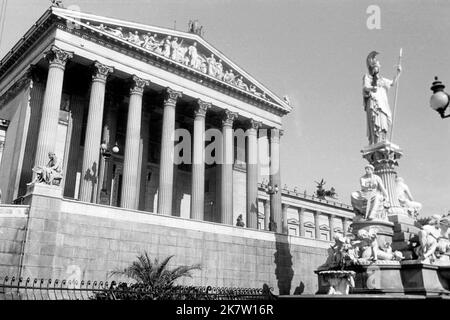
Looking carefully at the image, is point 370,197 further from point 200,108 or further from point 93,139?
point 200,108

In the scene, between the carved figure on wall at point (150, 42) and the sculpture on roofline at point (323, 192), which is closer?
the carved figure on wall at point (150, 42)

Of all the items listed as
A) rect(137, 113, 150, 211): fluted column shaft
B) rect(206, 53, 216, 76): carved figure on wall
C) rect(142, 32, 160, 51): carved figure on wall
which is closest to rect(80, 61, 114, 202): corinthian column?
rect(142, 32, 160, 51): carved figure on wall

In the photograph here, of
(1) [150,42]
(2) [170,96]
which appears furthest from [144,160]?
(1) [150,42]

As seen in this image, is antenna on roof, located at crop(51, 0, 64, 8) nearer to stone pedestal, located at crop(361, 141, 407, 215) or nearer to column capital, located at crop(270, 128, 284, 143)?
column capital, located at crop(270, 128, 284, 143)

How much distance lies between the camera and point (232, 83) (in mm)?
41344

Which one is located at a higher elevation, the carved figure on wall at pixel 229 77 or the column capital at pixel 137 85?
the carved figure on wall at pixel 229 77

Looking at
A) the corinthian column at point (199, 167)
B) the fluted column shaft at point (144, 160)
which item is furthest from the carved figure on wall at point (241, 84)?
the fluted column shaft at point (144, 160)

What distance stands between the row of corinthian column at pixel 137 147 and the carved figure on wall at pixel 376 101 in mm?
18797

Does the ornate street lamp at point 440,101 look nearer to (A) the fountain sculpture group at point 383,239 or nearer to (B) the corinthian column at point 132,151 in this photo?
(A) the fountain sculpture group at point 383,239

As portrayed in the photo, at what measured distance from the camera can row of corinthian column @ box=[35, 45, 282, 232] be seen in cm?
2947

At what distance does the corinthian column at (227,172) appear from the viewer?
120 feet
